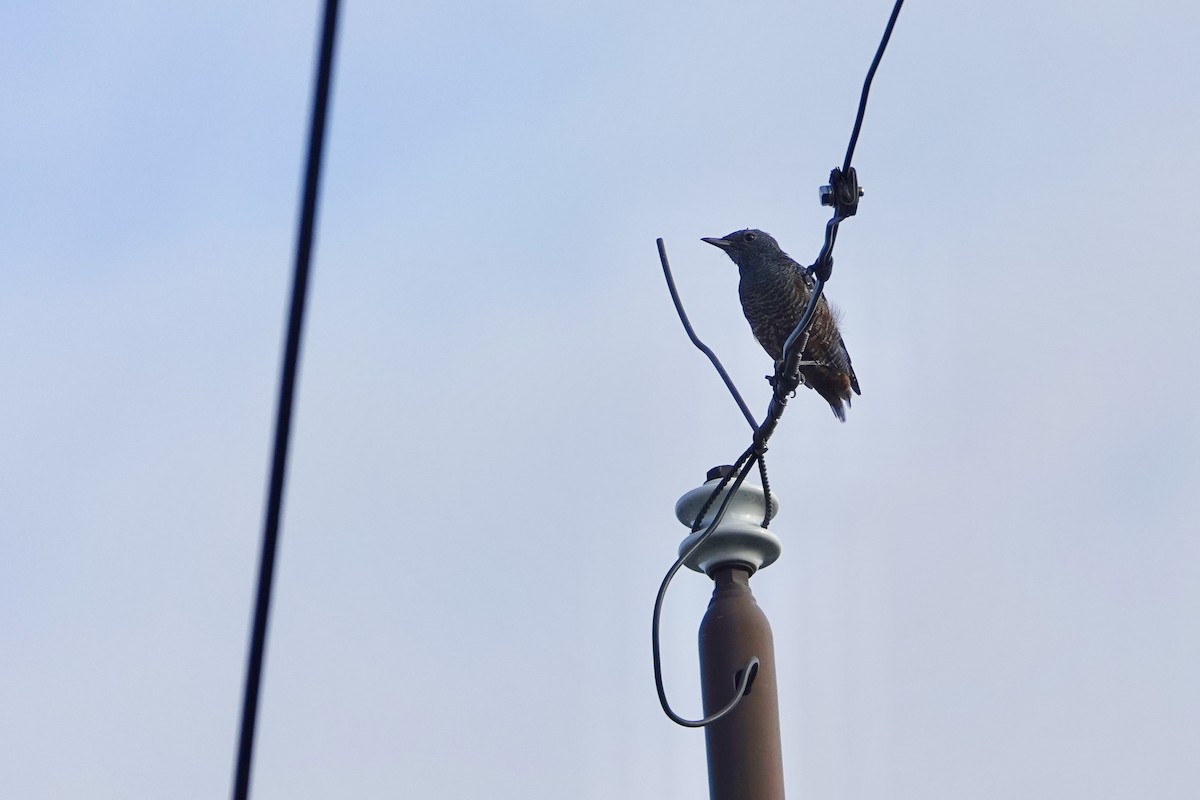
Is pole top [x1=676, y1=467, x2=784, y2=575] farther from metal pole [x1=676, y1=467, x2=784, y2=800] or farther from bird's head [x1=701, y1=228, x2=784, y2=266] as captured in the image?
bird's head [x1=701, y1=228, x2=784, y2=266]

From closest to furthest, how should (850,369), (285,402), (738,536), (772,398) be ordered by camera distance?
(285,402), (738,536), (772,398), (850,369)

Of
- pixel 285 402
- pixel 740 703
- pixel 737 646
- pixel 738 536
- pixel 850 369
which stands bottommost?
pixel 285 402

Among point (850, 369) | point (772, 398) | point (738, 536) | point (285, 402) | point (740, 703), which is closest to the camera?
point (285, 402)

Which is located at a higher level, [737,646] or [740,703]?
[737,646]

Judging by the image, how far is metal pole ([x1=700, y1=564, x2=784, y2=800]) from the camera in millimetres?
3529

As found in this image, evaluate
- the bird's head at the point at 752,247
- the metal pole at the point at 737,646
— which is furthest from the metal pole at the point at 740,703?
the bird's head at the point at 752,247

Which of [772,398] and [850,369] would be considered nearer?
[772,398]

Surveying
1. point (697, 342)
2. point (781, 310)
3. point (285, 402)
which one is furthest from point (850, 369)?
point (285, 402)

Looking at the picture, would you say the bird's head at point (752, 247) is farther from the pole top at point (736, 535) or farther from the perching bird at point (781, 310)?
the pole top at point (736, 535)

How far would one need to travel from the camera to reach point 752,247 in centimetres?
970

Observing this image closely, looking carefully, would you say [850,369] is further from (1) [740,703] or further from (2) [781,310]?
(1) [740,703]

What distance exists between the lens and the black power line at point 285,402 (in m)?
1.86

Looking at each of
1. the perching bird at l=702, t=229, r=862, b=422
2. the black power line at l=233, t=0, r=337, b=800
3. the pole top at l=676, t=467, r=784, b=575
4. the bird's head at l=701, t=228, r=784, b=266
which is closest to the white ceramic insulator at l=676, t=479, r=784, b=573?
the pole top at l=676, t=467, r=784, b=575

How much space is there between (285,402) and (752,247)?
308 inches
